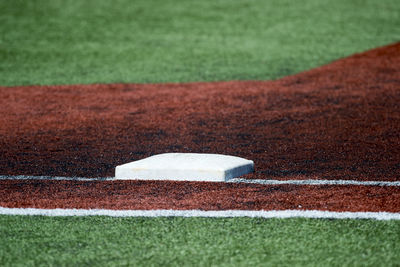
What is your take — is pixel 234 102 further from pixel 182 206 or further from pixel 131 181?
pixel 182 206

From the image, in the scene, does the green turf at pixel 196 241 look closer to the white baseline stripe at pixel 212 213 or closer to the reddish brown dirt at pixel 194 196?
the white baseline stripe at pixel 212 213

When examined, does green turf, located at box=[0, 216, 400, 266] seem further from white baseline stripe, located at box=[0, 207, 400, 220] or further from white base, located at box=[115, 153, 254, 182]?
white base, located at box=[115, 153, 254, 182]

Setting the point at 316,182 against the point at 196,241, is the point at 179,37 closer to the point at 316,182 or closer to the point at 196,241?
the point at 316,182

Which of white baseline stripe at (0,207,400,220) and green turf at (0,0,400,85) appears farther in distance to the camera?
green turf at (0,0,400,85)

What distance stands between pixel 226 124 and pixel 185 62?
351 centimetres

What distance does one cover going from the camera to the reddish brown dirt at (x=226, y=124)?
180 inches

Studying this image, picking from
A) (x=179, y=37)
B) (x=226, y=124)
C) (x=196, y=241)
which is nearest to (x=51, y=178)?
(x=196, y=241)

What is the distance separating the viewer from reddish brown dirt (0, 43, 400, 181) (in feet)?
15.0

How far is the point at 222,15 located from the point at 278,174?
27.4 feet

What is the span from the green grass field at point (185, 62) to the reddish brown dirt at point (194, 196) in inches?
10.0

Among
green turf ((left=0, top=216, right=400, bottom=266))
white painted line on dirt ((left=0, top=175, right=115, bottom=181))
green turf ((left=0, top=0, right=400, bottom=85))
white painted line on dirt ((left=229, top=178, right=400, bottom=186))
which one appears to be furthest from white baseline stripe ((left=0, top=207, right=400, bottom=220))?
green turf ((left=0, top=0, right=400, bottom=85))

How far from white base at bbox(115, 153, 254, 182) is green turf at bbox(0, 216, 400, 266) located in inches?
32.6

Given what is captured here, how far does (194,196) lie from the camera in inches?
143

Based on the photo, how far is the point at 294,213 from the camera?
10.6 feet
